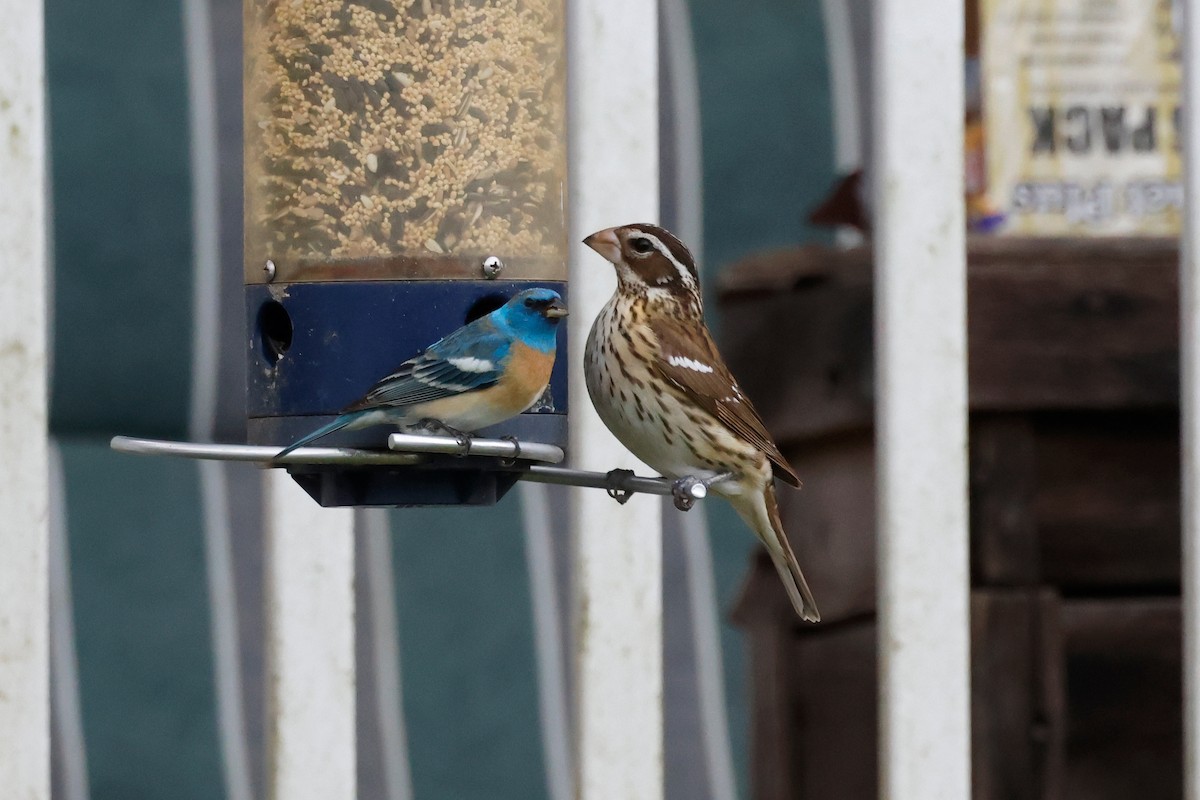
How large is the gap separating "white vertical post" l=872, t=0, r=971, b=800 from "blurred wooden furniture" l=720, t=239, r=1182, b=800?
225 mm

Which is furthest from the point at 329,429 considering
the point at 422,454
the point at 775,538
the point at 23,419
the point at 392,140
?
the point at 23,419

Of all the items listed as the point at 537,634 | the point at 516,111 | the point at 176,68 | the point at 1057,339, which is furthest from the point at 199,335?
the point at 1057,339

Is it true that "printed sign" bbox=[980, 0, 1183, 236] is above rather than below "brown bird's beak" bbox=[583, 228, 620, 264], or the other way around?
above

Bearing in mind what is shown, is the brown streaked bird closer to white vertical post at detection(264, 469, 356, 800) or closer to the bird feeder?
the bird feeder

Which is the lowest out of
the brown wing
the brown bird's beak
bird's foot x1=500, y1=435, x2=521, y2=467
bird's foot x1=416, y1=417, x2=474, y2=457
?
bird's foot x1=500, y1=435, x2=521, y2=467

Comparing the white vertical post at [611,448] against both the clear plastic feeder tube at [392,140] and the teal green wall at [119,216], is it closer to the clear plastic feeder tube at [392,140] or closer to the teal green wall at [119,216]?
the clear plastic feeder tube at [392,140]

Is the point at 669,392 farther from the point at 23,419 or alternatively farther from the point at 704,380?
the point at 23,419

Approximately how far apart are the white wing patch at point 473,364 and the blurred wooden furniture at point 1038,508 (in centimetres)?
137

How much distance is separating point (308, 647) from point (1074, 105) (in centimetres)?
164

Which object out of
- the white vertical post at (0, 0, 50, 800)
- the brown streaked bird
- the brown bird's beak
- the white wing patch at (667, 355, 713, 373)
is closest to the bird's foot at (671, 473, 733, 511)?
the brown streaked bird

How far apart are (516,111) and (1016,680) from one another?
147 cm

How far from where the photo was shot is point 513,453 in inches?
113

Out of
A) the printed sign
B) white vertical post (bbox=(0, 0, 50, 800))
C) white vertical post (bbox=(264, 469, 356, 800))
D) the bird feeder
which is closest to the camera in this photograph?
the bird feeder

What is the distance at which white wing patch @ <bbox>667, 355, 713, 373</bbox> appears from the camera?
3.23 m
